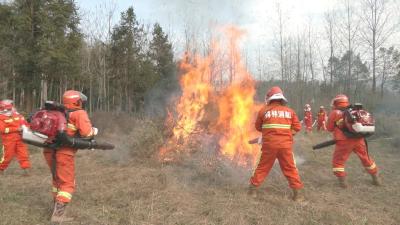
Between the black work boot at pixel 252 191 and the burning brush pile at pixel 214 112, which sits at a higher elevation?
the burning brush pile at pixel 214 112

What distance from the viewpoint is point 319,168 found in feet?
30.8

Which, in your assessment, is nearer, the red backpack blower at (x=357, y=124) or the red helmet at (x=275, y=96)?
the red helmet at (x=275, y=96)

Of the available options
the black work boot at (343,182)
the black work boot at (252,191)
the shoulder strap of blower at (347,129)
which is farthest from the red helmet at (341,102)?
the black work boot at (252,191)

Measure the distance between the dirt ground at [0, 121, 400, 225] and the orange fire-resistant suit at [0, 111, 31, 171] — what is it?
0.37m

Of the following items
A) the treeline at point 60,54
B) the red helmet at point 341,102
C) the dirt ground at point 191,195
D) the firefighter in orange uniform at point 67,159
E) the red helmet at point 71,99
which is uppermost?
the treeline at point 60,54

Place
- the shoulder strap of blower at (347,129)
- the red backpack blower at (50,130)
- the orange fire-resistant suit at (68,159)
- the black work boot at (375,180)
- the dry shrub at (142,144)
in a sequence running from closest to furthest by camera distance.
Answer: the red backpack blower at (50,130), the orange fire-resistant suit at (68,159), the shoulder strap of blower at (347,129), the black work boot at (375,180), the dry shrub at (142,144)

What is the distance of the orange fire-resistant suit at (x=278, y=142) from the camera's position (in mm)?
6066

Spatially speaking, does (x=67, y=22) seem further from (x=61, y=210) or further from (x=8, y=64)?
(x=61, y=210)

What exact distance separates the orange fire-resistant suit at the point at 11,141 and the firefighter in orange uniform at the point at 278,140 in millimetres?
5250

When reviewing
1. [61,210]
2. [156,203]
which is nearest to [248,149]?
[156,203]

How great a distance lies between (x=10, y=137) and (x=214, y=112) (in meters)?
4.65

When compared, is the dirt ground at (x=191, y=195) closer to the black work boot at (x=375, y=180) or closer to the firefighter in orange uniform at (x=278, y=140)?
the black work boot at (x=375, y=180)

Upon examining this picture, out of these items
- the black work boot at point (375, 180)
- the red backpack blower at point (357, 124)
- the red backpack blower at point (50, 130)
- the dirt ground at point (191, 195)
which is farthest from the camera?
the black work boot at point (375, 180)

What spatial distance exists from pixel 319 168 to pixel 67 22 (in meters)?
21.1
